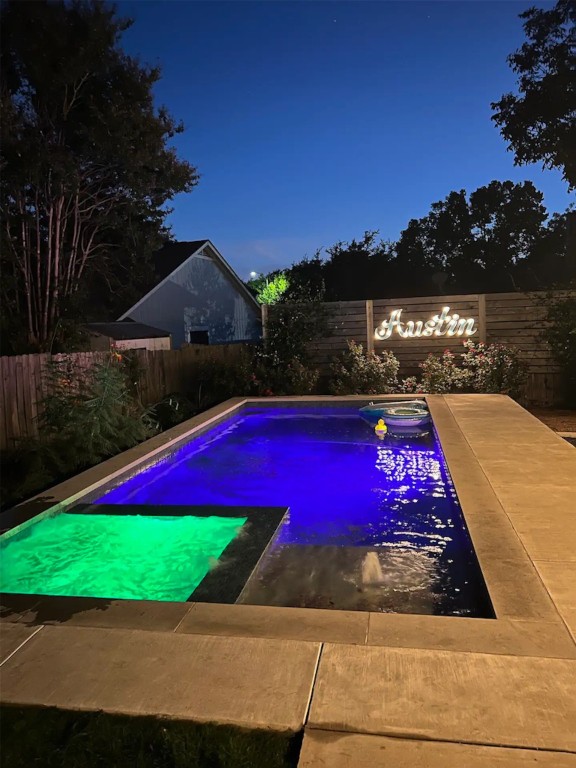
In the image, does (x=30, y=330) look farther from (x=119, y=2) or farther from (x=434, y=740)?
(x=434, y=740)

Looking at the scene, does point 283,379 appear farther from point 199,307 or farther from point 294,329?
point 199,307

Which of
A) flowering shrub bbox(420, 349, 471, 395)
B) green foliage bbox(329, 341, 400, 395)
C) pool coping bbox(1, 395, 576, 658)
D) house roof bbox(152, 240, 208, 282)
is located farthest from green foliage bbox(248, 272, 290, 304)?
pool coping bbox(1, 395, 576, 658)

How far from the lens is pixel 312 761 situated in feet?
6.57

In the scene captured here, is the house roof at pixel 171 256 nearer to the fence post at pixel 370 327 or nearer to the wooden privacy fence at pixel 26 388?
the fence post at pixel 370 327

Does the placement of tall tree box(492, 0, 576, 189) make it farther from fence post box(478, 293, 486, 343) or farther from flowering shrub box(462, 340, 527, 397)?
flowering shrub box(462, 340, 527, 397)

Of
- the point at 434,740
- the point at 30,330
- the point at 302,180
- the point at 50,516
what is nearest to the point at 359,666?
the point at 434,740

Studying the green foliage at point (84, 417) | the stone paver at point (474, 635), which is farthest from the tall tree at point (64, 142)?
the stone paver at point (474, 635)

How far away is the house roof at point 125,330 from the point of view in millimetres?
15357

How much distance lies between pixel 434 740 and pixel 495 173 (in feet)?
118

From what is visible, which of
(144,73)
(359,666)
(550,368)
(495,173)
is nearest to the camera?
(359,666)

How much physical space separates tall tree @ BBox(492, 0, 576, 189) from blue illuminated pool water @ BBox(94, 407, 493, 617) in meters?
11.1

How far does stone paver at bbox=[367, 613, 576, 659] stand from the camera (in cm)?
270

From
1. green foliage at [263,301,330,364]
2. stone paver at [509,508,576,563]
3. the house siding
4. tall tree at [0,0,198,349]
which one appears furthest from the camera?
the house siding

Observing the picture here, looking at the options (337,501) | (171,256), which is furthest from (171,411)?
(171,256)
